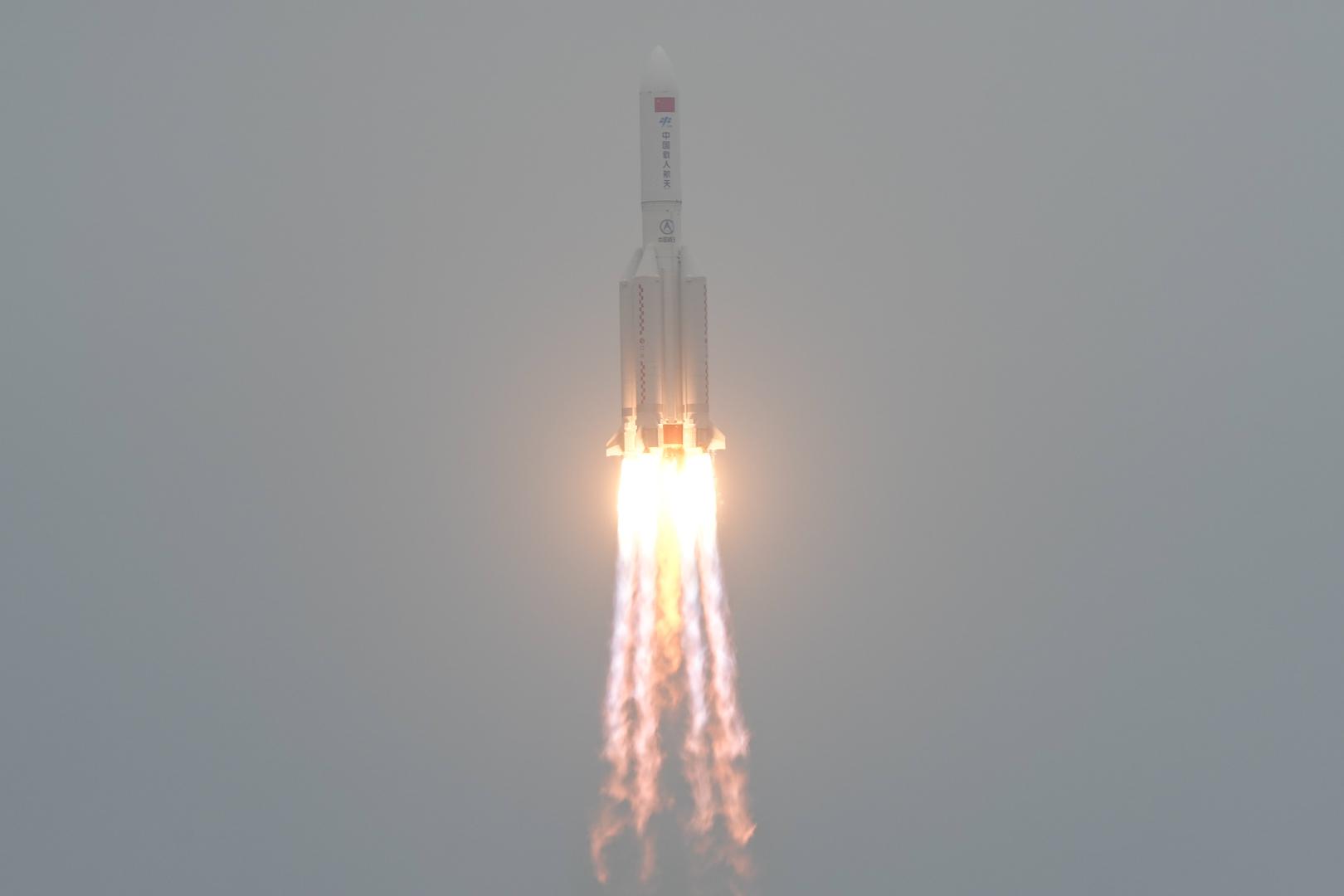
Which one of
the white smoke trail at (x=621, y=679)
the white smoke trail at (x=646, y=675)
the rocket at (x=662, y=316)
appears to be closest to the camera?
the rocket at (x=662, y=316)

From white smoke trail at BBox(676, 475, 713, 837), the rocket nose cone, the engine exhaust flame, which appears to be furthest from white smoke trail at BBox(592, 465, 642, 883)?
the rocket nose cone

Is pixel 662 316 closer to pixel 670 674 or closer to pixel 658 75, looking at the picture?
pixel 658 75

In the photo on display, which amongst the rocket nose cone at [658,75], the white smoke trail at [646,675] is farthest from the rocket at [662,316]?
the white smoke trail at [646,675]

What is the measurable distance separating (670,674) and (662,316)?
7.07 metres

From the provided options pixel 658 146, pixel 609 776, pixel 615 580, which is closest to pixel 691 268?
pixel 658 146

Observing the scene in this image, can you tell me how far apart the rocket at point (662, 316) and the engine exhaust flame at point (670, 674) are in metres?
1.51

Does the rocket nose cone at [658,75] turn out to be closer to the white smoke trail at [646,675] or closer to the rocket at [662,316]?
the rocket at [662,316]

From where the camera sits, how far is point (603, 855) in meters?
55.9

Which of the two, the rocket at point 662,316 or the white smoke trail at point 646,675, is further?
the white smoke trail at point 646,675

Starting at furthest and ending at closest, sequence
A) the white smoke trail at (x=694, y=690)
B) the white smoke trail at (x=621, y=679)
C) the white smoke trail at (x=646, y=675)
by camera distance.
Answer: the white smoke trail at (x=694, y=690), the white smoke trail at (x=646, y=675), the white smoke trail at (x=621, y=679)

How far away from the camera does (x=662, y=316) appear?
51031 millimetres

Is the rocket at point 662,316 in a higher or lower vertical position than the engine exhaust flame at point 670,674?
higher

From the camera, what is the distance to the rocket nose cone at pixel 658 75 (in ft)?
169

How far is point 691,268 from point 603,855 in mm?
11655
